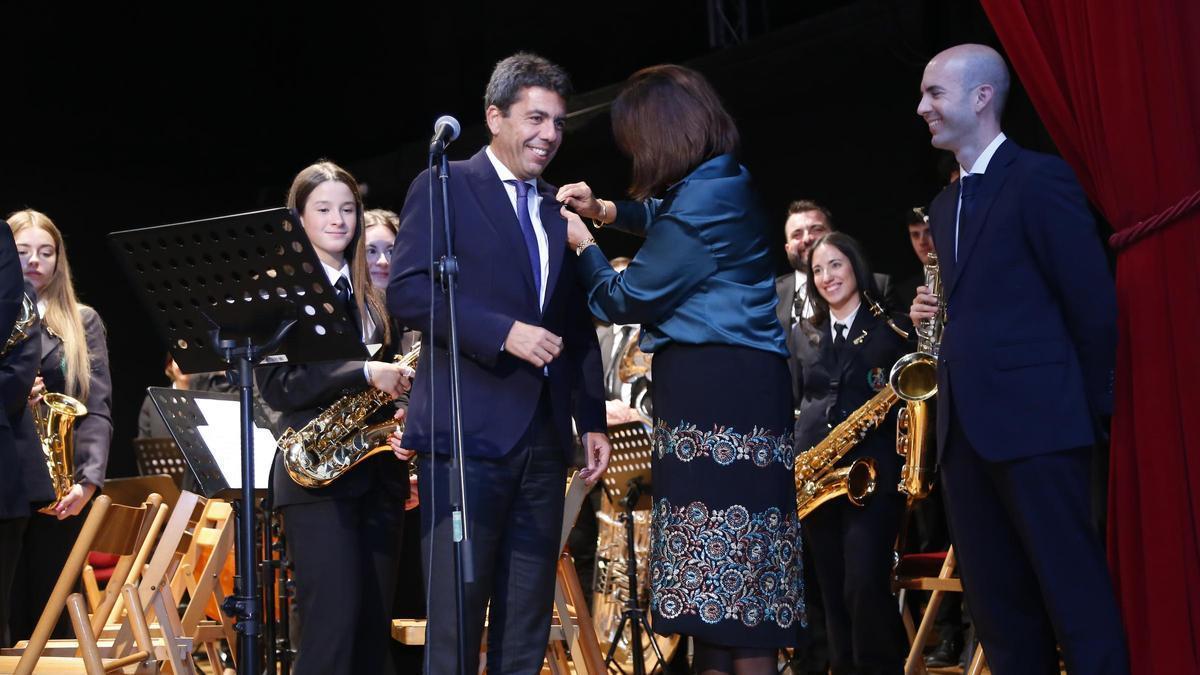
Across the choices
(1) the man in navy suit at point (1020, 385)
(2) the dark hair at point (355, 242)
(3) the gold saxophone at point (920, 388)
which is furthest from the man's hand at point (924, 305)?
(2) the dark hair at point (355, 242)

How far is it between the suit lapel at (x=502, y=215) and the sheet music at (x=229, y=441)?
1620mm

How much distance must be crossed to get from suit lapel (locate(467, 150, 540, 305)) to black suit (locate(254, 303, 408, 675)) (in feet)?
2.24

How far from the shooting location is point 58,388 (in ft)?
17.1

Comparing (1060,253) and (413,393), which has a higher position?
(1060,253)

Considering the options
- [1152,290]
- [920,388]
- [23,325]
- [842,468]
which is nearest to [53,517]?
[23,325]

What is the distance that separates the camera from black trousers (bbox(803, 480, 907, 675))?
15.7ft

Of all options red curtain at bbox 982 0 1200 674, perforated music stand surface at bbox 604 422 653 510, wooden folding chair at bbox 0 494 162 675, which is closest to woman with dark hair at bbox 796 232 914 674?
perforated music stand surface at bbox 604 422 653 510

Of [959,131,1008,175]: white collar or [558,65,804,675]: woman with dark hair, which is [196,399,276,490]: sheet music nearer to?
[558,65,804,675]: woman with dark hair

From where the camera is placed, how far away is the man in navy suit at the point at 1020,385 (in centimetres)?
308

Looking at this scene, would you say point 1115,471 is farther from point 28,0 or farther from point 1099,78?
point 28,0

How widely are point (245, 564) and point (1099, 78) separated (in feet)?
8.02

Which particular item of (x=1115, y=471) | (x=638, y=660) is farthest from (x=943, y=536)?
(x=1115, y=471)

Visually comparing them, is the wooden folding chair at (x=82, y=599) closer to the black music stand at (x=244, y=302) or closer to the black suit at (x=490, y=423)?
the black music stand at (x=244, y=302)

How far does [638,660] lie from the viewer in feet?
16.7
